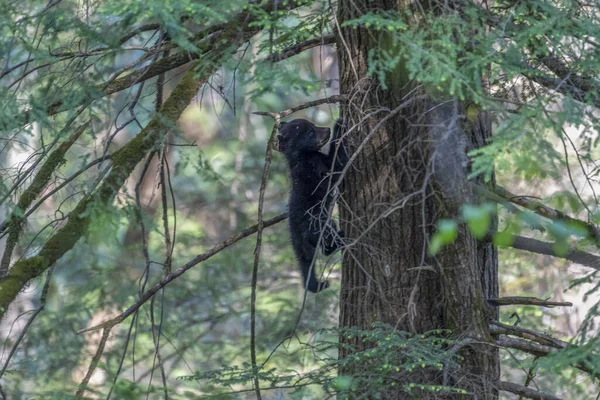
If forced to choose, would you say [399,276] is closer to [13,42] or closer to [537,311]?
[13,42]

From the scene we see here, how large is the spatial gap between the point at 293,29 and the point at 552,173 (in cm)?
185

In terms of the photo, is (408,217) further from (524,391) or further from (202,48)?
(202,48)

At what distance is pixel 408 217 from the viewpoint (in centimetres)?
421

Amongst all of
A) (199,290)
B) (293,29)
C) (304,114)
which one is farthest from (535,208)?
(304,114)

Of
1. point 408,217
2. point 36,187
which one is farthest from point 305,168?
point 36,187

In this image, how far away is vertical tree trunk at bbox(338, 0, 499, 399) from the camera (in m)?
3.89

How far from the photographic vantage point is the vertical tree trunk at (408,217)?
3893 millimetres

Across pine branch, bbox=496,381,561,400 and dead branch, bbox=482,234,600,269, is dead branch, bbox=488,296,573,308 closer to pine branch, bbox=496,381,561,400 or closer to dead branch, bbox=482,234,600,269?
dead branch, bbox=482,234,600,269

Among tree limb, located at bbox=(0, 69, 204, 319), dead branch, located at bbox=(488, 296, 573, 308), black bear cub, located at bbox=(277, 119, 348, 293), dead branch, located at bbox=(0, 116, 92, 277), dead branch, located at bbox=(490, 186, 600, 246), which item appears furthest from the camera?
black bear cub, located at bbox=(277, 119, 348, 293)

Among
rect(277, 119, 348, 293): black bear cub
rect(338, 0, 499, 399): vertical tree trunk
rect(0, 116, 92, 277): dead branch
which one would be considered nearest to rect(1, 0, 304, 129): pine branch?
rect(0, 116, 92, 277): dead branch

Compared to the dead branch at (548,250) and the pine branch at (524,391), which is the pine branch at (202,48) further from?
the pine branch at (524,391)

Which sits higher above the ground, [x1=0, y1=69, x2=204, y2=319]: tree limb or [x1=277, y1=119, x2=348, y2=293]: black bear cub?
[x1=277, y1=119, x2=348, y2=293]: black bear cub

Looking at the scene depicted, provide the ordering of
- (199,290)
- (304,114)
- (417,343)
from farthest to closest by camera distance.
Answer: (304,114)
(199,290)
(417,343)

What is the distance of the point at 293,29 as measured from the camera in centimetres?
425
